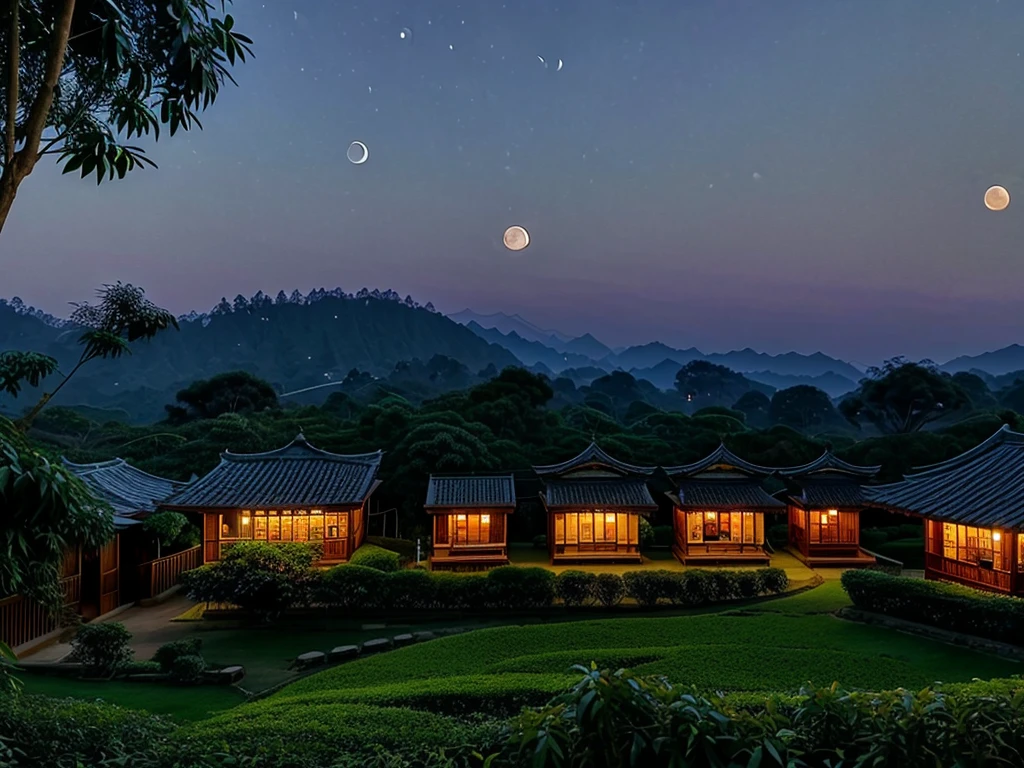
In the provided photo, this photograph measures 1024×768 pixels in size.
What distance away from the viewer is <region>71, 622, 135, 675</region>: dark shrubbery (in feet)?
36.9

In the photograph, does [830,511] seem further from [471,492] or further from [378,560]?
[378,560]

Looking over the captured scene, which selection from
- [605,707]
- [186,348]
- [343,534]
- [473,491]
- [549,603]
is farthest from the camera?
[186,348]

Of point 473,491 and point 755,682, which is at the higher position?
point 473,491

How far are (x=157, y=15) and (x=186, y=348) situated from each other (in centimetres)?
9032

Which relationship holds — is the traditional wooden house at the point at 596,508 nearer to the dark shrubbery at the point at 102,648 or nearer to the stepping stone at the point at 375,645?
the stepping stone at the point at 375,645

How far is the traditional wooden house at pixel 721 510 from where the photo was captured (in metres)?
21.8

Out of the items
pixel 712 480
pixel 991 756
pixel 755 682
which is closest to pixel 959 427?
pixel 712 480

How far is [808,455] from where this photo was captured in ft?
96.9

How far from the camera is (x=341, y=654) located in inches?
499

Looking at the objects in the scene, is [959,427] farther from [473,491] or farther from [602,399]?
[602,399]

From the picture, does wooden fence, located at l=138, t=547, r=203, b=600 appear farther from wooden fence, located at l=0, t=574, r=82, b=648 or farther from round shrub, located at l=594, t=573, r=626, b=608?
round shrub, located at l=594, t=573, r=626, b=608

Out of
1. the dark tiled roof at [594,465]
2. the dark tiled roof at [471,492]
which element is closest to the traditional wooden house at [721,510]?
the dark tiled roof at [594,465]

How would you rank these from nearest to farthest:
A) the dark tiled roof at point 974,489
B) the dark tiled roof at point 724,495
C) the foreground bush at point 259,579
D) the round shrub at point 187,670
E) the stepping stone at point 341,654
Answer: the round shrub at point 187,670
the stepping stone at point 341,654
the dark tiled roof at point 974,489
the foreground bush at point 259,579
the dark tiled roof at point 724,495

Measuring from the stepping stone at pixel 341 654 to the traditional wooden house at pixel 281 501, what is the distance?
6303 mm
